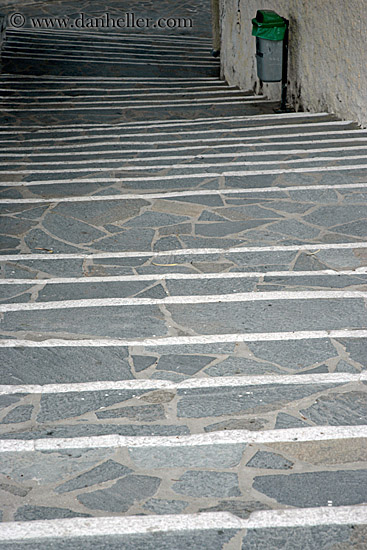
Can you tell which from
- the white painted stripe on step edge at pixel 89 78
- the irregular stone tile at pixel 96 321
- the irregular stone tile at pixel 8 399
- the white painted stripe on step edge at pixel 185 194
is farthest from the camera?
the white painted stripe on step edge at pixel 89 78

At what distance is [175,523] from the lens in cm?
348

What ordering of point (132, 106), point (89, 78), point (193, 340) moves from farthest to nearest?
point (89, 78), point (132, 106), point (193, 340)

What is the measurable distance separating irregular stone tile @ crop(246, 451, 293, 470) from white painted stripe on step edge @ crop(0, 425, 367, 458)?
0.11m

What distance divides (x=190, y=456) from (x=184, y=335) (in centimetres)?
129

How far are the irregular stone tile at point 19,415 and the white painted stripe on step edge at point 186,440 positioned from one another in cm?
20

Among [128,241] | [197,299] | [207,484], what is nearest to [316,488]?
[207,484]

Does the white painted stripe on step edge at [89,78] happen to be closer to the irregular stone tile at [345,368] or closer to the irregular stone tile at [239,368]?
the irregular stone tile at [239,368]

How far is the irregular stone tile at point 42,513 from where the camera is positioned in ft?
11.6

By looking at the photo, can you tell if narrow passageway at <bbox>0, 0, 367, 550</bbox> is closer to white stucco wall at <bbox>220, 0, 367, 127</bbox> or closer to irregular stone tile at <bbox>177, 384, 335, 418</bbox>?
irregular stone tile at <bbox>177, 384, 335, 418</bbox>

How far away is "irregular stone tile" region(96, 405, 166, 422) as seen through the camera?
14.0 ft

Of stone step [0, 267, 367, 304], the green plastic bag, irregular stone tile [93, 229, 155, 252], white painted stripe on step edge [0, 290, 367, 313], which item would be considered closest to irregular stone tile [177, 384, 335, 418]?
white painted stripe on step edge [0, 290, 367, 313]

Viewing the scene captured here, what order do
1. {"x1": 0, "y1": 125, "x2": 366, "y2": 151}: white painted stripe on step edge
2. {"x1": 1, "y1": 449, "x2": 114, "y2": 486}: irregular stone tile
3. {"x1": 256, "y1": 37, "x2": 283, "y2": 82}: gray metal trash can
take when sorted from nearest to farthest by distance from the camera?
{"x1": 1, "y1": 449, "x2": 114, "y2": 486}: irregular stone tile → {"x1": 0, "y1": 125, "x2": 366, "y2": 151}: white painted stripe on step edge → {"x1": 256, "y1": 37, "x2": 283, "y2": 82}: gray metal trash can

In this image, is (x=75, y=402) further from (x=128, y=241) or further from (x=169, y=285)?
(x=128, y=241)

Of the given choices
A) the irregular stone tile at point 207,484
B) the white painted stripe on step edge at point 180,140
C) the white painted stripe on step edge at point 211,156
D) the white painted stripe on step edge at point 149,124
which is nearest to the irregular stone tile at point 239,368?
the irregular stone tile at point 207,484
